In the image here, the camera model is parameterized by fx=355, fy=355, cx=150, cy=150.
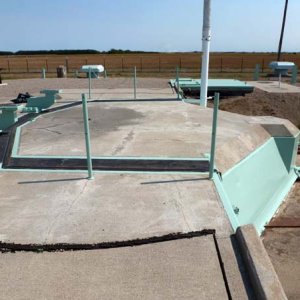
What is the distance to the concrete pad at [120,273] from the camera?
2.91 meters

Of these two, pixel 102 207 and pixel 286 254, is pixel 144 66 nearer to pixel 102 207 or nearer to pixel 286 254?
pixel 286 254

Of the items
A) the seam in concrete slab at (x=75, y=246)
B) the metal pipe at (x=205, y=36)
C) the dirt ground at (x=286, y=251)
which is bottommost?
the dirt ground at (x=286, y=251)

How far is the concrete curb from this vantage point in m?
2.79

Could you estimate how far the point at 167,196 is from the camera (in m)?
4.54

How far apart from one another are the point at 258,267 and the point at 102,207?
1.97 meters

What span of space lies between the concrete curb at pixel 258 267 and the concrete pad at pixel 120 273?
27 centimetres

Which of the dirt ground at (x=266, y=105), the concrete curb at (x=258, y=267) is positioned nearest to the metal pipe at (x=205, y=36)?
the dirt ground at (x=266, y=105)

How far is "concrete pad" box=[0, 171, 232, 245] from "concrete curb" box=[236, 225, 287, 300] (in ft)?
0.82

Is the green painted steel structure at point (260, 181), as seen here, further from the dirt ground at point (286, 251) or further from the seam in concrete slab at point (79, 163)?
the seam in concrete slab at point (79, 163)

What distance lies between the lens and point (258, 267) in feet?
9.93

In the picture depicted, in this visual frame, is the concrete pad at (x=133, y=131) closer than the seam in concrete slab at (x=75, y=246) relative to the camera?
Result: No

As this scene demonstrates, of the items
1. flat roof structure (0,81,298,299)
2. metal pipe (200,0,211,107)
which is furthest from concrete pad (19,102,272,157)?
metal pipe (200,0,211,107)

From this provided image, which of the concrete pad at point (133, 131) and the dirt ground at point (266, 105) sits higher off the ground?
the concrete pad at point (133, 131)

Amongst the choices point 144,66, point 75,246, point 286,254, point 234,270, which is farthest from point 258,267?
point 144,66
